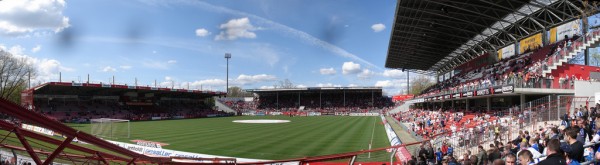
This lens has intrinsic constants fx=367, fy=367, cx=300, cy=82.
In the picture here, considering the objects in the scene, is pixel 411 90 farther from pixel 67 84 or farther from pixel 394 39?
pixel 67 84

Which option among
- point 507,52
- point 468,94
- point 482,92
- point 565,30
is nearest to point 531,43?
point 565,30

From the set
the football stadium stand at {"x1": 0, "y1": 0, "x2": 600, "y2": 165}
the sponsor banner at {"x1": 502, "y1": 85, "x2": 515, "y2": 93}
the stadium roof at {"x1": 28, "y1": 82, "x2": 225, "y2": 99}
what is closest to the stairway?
the football stadium stand at {"x1": 0, "y1": 0, "x2": 600, "y2": 165}

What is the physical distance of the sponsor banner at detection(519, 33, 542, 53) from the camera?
34.5 m

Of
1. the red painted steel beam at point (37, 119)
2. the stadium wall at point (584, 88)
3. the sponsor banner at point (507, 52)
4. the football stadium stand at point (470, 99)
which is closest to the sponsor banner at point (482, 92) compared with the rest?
the football stadium stand at point (470, 99)

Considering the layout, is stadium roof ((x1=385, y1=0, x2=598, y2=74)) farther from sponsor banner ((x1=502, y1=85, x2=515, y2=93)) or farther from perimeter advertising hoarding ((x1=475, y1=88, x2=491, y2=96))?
perimeter advertising hoarding ((x1=475, y1=88, x2=491, y2=96))

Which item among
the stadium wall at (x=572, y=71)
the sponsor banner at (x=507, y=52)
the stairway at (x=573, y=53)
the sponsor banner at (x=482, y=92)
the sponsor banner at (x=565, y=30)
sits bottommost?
the sponsor banner at (x=482, y=92)

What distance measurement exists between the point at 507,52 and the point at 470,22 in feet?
26.8

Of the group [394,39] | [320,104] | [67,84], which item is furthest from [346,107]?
[67,84]

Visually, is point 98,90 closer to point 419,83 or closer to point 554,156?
point 554,156

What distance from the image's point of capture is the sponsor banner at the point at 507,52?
39531 millimetres

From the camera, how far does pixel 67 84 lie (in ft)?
171

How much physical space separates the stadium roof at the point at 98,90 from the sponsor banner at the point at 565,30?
58.3 meters

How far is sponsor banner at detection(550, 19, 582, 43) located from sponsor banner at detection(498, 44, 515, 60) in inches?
257

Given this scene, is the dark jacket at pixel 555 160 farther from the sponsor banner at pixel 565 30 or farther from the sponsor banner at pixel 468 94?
the sponsor banner at pixel 565 30
